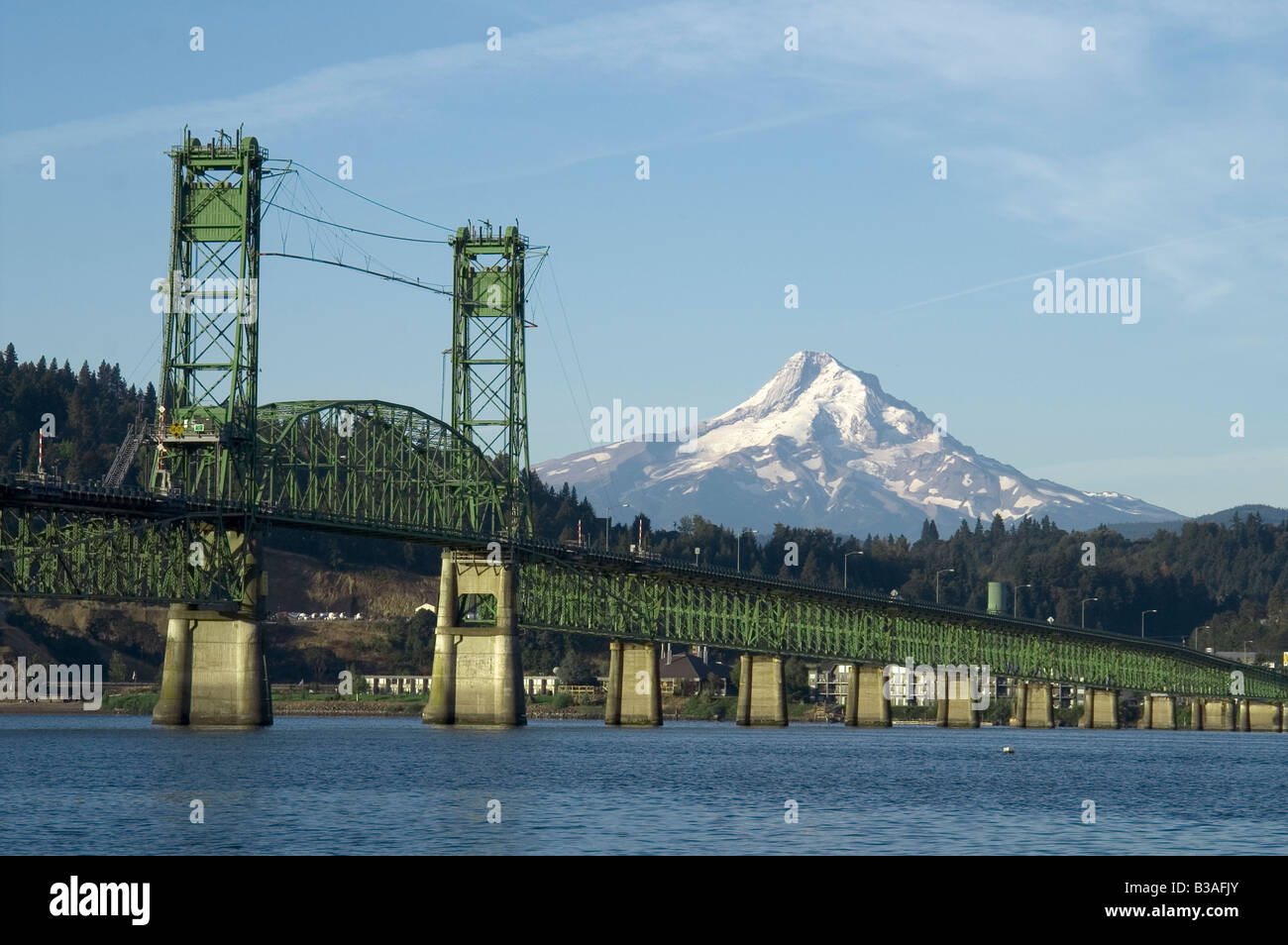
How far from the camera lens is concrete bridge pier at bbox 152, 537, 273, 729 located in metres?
119

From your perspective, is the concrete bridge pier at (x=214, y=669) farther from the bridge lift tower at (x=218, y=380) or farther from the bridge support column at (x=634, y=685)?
the bridge support column at (x=634, y=685)

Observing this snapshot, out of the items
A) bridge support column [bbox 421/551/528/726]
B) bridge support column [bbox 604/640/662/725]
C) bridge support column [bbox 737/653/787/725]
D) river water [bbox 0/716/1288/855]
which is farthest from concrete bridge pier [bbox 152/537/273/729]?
bridge support column [bbox 737/653/787/725]

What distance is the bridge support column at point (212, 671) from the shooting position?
11912 centimetres

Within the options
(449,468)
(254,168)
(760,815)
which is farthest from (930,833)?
(449,468)

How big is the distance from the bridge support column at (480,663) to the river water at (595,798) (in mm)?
17986

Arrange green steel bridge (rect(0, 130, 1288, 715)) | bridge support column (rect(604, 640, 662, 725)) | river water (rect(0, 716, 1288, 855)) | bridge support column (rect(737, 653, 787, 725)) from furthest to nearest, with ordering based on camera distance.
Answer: bridge support column (rect(737, 653, 787, 725)), bridge support column (rect(604, 640, 662, 725)), green steel bridge (rect(0, 130, 1288, 715)), river water (rect(0, 716, 1288, 855))

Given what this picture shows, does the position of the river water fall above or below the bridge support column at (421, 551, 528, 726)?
below

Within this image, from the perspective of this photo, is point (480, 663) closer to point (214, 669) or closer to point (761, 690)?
point (214, 669)

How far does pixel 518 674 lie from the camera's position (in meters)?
148

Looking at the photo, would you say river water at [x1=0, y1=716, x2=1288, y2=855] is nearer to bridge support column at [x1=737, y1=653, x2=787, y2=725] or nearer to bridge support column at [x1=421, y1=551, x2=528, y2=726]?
bridge support column at [x1=421, y1=551, x2=528, y2=726]

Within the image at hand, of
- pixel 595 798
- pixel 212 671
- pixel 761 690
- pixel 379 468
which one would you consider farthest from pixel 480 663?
pixel 595 798

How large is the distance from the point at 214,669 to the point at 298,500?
23.6 metres

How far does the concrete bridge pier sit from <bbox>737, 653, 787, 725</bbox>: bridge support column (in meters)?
79.6
